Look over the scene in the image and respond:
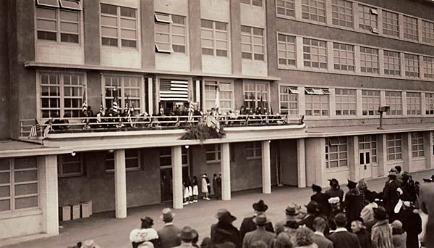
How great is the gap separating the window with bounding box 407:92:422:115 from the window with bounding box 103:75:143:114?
2987cm

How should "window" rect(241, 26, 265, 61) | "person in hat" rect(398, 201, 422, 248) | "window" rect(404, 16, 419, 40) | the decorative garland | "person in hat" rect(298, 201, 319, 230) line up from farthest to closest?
"window" rect(404, 16, 419, 40) → "window" rect(241, 26, 265, 61) → the decorative garland → "person in hat" rect(398, 201, 422, 248) → "person in hat" rect(298, 201, 319, 230)

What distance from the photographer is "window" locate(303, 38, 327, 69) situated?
35.5 meters

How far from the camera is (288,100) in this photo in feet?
113

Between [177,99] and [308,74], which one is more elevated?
[308,74]

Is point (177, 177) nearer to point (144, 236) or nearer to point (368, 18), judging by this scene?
point (144, 236)

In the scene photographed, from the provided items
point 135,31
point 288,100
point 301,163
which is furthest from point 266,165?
point 135,31

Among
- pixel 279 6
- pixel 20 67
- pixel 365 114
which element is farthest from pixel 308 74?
pixel 20 67

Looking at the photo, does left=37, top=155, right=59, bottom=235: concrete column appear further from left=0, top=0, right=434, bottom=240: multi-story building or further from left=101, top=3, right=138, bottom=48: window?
left=101, top=3, right=138, bottom=48: window

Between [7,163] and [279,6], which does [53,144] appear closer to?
[7,163]

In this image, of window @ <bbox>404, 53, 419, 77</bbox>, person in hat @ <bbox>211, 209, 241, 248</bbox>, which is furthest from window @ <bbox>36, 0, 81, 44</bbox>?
window @ <bbox>404, 53, 419, 77</bbox>

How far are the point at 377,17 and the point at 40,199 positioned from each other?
112 ft

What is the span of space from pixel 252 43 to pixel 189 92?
6.66m

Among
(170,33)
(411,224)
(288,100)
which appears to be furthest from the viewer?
(288,100)

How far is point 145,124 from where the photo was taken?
939 inches
